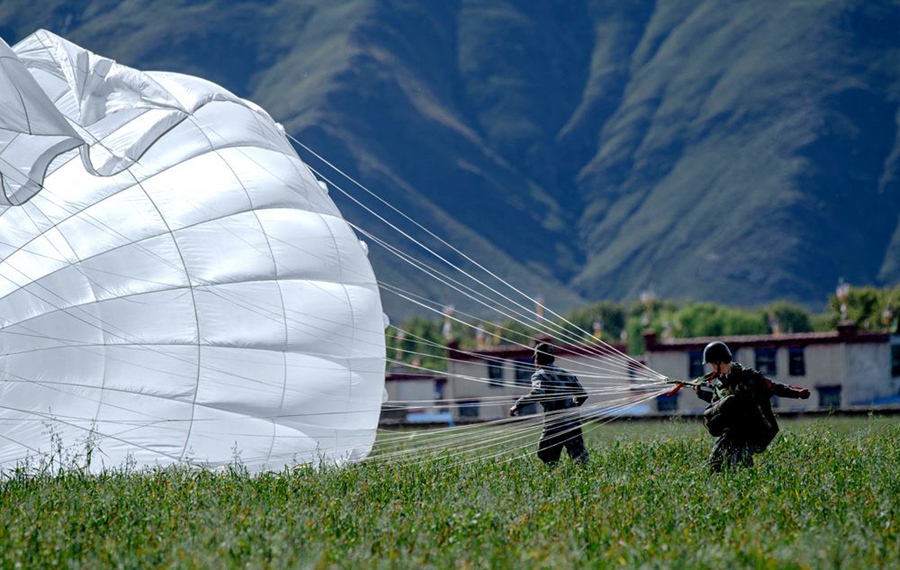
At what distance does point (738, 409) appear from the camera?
11.8 meters

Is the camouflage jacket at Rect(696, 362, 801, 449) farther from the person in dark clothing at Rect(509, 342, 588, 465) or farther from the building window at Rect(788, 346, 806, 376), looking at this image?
the building window at Rect(788, 346, 806, 376)

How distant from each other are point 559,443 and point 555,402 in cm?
50

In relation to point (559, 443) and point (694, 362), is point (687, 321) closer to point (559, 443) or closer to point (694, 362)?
point (694, 362)

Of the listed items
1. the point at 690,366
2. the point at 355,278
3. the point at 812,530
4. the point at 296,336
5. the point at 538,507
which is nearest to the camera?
the point at 812,530

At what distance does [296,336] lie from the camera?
47.1 ft

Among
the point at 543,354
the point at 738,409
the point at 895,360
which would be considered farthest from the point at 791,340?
the point at 738,409

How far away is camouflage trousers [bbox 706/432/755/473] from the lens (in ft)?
39.0

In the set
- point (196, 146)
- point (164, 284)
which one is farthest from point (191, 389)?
point (196, 146)

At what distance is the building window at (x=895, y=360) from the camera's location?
62656mm

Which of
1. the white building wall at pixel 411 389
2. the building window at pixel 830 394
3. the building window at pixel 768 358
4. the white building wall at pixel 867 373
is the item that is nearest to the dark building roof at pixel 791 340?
the building window at pixel 768 358

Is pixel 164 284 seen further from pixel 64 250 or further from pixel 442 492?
pixel 442 492

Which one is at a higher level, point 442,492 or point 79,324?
point 79,324

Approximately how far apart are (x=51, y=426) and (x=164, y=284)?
1.89 meters

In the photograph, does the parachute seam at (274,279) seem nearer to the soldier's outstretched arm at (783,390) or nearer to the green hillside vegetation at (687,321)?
the soldier's outstretched arm at (783,390)
